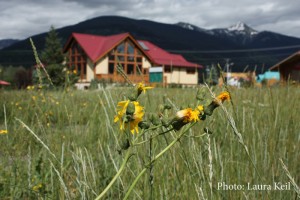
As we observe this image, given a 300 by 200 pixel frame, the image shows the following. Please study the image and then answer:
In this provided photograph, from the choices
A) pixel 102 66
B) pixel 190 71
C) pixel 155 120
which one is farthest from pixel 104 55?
pixel 155 120

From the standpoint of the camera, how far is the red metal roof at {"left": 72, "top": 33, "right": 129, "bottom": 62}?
27.7 meters

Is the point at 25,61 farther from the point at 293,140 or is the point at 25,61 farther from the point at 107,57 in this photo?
the point at 293,140

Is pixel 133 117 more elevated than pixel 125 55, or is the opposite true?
pixel 125 55

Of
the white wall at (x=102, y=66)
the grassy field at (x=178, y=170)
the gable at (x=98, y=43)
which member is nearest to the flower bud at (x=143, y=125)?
the grassy field at (x=178, y=170)

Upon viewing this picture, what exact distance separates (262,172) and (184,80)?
3291 cm

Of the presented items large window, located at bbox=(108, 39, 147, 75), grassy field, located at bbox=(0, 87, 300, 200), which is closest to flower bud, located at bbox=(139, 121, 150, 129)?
grassy field, located at bbox=(0, 87, 300, 200)

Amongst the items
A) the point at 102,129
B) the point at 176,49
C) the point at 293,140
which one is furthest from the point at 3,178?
the point at 176,49

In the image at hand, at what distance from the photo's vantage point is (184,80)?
112ft

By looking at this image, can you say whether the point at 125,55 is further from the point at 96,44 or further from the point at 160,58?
the point at 160,58

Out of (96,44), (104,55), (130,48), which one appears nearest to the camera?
(104,55)

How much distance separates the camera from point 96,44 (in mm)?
29484

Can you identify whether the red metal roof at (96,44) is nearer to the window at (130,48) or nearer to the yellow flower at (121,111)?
the window at (130,48)

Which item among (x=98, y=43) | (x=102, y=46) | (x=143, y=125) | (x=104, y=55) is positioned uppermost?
(x=98, y=43)

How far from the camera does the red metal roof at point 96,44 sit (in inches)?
1092
